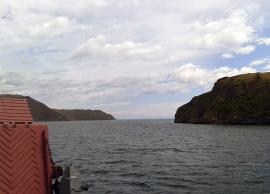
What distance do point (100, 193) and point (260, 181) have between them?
49.0 ft

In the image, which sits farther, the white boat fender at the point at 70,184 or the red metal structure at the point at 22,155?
the red metal structure at the point at 22,155

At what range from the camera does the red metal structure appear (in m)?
14.0

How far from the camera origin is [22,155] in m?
14.4

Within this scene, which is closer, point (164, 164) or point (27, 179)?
point (27, 179)

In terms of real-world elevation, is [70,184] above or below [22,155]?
below

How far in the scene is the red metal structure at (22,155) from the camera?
14.0 metres

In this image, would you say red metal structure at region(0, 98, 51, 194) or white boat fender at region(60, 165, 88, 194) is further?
red metal structure at region(0, 98, 51, 194)

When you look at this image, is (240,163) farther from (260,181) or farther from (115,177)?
(115,177)

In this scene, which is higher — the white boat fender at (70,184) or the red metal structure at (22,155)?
the red metal structure at (22,155)

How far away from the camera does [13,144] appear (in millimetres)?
14406

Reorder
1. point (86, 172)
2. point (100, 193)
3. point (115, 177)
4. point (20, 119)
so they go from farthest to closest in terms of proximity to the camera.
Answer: point (86, 172) < point (115, 177) < point (100, 193) < point (20, 119)

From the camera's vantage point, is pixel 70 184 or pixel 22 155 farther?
pixel 22 155

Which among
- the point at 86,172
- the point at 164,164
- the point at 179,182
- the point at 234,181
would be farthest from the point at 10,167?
the point at 164,164

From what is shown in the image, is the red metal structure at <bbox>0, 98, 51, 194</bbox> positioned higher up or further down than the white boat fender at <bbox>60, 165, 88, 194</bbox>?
higher up
